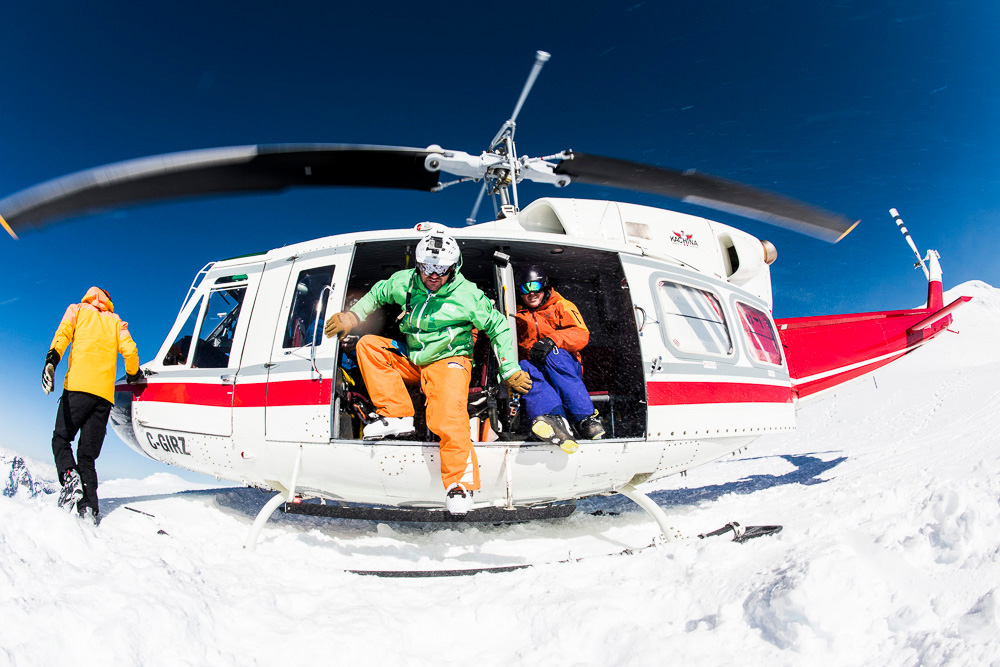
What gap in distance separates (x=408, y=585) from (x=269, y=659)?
117 centimetres

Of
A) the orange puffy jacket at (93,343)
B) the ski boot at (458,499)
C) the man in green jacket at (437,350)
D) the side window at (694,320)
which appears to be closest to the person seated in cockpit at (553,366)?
the man in green jacket at (437,350)

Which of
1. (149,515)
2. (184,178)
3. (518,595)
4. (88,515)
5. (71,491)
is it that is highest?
(184,178)

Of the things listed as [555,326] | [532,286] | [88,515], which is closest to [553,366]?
[555,326]

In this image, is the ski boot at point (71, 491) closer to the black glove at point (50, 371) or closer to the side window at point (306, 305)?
the black glove at point (50, 371)

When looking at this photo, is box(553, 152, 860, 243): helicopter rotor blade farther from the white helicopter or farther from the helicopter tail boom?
the helicopter tail boom

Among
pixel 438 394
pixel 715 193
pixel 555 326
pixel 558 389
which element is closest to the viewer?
pixel 438 394

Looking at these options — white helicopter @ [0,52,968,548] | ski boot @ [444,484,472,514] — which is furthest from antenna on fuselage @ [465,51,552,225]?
ski boot @ [444,484,472,514]

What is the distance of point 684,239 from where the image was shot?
15.6 feet

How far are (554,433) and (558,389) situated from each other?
1.59 feet

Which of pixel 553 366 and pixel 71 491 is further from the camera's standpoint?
pixel 553 366

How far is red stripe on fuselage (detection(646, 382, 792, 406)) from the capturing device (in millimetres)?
3736

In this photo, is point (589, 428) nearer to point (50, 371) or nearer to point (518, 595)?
point (518, 595)

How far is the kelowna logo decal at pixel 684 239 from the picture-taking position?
4.70 m

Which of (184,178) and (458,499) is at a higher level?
(184,178)
